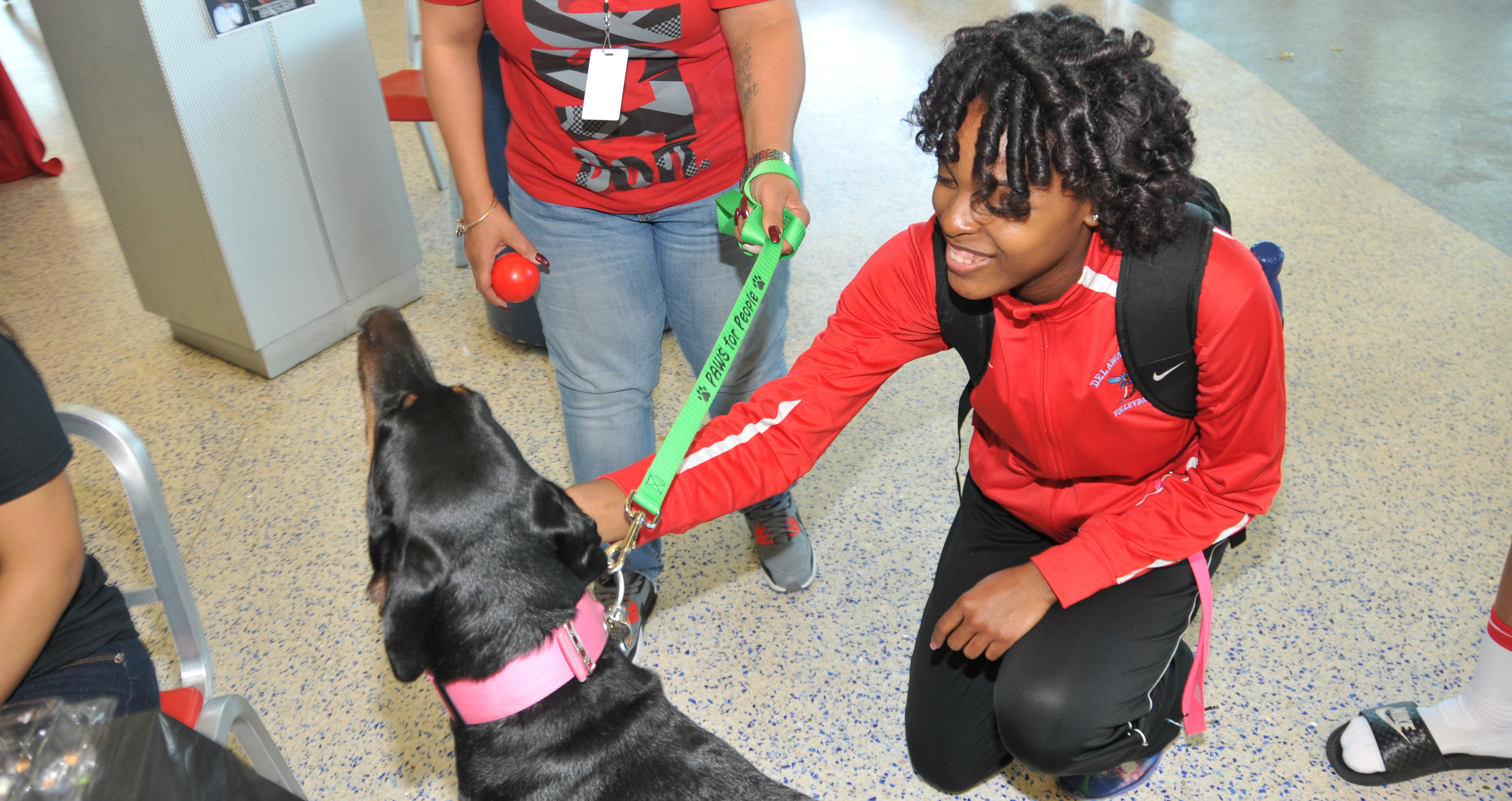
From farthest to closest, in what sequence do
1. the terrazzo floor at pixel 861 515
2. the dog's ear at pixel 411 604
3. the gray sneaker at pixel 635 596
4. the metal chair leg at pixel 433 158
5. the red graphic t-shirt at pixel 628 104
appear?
the metal chair leg at pixel 433 158 → the gray sneaker at pixel 635 596 → the terrazzo floor at pixel 861 515 → the red graphic t-shirt at pixel 628 104 → the dog's ear at pixel 411 604

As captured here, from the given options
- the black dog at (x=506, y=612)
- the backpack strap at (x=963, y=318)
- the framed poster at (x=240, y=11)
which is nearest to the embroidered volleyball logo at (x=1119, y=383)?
the backpack strap at (x=963, y=318)

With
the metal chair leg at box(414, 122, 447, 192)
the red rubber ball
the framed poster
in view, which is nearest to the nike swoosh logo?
the red rubber ball

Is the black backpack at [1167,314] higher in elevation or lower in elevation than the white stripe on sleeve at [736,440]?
higher

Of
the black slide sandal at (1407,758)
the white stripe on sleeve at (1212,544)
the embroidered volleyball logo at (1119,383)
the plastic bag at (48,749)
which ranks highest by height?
the plastic bag at (48,749)

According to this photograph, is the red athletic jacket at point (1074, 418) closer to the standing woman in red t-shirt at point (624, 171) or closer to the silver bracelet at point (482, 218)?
the standing woman in red t-shirt at point (624, 171)

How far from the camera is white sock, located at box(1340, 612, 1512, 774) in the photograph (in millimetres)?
1580

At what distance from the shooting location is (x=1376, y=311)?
2918mm

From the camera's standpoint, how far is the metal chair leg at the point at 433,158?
375 cm

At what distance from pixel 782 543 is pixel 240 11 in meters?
2.01

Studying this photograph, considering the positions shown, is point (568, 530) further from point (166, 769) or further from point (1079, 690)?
point (1079, 690)

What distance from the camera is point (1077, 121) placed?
1.14m

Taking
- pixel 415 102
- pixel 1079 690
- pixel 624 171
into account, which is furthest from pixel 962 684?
pixel 415 102

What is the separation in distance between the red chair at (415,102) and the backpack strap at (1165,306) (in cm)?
183

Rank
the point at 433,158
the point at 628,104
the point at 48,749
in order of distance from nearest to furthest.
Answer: the point at 48,749
the point at 628,104
the point at 433,158
